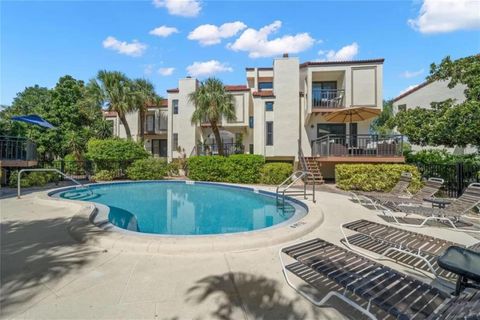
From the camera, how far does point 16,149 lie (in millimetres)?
13719

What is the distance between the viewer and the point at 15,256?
4.21 metres

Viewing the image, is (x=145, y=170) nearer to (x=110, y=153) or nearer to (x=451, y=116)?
(x=110, y=153)

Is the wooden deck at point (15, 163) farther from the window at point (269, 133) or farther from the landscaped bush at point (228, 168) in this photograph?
the window at point (269, 133)

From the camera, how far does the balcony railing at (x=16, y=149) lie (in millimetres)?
13227

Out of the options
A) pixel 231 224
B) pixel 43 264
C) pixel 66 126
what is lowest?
pixel 231 224

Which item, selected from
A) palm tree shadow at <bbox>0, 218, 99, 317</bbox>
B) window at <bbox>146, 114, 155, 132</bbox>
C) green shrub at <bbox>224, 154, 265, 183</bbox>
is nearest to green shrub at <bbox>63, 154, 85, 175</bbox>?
window at <bbox>146, 114, 155, 132</bbox>

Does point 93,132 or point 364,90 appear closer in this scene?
point 364,90

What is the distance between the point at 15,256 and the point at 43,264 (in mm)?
818

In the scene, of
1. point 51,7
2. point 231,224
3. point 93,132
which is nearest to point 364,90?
point 231,224

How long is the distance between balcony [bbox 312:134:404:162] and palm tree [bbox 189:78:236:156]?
7.46 metres

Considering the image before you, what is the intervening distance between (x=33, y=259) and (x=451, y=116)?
46.4ft

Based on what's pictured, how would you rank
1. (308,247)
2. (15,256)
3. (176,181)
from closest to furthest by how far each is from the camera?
1. (308,247)
2. (15,256)
3. (176,181)

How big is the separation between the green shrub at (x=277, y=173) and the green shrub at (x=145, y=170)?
8237mm

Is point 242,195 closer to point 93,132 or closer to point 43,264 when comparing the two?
point 43,264
